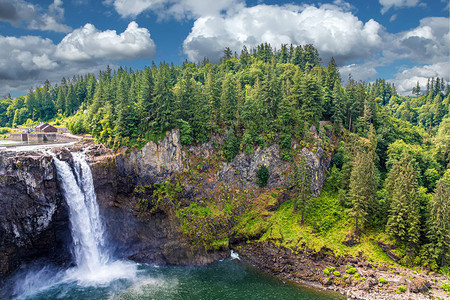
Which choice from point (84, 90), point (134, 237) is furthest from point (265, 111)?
point (84, 90)

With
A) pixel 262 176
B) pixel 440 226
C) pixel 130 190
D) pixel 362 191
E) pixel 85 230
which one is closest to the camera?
pixel 440 226

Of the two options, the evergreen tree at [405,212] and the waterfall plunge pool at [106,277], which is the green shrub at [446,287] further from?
the waterfall plunge pool at [106,277]

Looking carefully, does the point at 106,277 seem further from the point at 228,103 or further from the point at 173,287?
the point at 228,103

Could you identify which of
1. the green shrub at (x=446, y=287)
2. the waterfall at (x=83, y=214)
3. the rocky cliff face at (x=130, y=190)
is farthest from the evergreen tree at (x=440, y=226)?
the waterfall at (x=83, y=214)

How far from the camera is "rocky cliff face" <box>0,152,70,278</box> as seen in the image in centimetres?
3884

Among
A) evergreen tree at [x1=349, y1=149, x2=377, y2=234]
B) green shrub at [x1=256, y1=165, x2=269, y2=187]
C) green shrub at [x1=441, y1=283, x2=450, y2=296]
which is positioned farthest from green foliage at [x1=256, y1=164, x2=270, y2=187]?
green shrub at [x1=441, y1=283, x2=450, y2=296]

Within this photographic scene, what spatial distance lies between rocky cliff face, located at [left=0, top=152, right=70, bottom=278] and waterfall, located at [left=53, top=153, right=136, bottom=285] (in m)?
1.73

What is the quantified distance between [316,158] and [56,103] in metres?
116

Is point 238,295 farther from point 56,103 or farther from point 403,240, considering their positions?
point 56,103

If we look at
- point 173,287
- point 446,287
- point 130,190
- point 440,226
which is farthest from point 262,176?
point 446,287

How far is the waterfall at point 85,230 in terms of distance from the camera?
1757 inches

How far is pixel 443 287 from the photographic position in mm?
39281

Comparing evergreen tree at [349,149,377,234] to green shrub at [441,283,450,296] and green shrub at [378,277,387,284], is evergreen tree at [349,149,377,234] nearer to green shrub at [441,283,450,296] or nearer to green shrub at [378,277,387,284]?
green shrub at [378,277,387,284]

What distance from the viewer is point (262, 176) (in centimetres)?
6134
